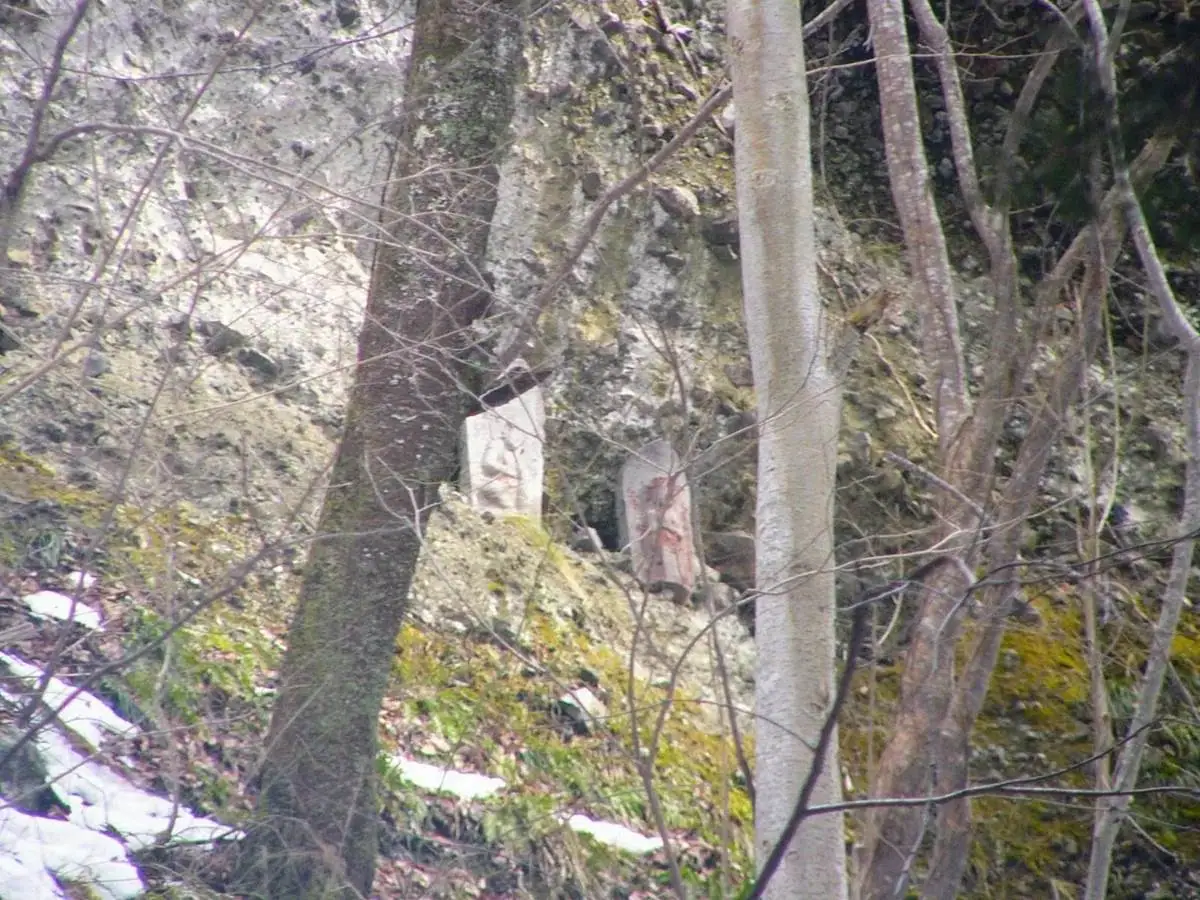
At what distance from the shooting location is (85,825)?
386 centimetres

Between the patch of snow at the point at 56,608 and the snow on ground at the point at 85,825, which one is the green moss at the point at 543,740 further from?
the patch of snow at the point at 56,608

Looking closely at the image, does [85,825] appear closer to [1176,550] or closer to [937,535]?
[937,535]


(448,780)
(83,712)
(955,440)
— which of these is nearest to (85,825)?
(83,712)

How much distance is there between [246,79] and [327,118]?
558mm

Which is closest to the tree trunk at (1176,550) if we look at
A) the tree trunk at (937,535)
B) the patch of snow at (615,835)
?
the tree trunk at (937,535)

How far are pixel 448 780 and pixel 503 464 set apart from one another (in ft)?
7.52

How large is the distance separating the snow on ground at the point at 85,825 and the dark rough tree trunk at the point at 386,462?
0.94 feet

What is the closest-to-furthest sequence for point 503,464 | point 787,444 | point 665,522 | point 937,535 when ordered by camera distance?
point 787,444
point 937,535
point 665,522
point 503,464

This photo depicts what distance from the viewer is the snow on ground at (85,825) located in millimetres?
3582

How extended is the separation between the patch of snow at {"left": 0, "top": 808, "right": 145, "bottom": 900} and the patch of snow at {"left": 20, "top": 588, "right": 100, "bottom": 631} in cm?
89

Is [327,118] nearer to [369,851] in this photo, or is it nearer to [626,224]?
[626,224]

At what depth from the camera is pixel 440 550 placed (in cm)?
614

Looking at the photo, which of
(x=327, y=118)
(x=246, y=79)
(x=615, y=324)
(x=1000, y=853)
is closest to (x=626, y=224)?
(x=615, y=324)

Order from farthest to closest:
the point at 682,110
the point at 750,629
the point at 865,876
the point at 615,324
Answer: the point at 682,110, the point at 615,324, the point at 750,629, the point at 865,876
